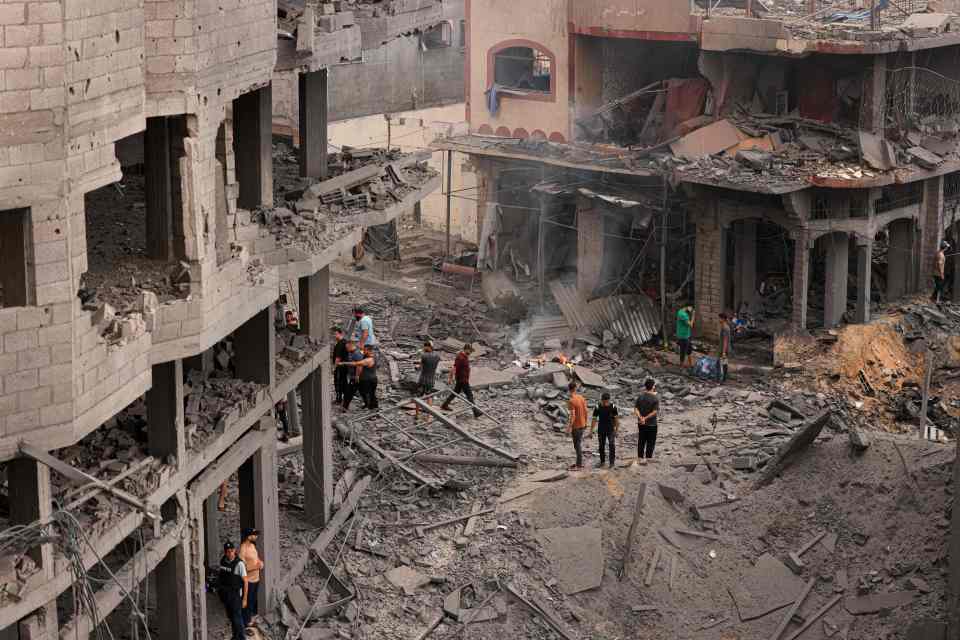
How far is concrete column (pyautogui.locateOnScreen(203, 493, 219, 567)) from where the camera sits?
21828 mm

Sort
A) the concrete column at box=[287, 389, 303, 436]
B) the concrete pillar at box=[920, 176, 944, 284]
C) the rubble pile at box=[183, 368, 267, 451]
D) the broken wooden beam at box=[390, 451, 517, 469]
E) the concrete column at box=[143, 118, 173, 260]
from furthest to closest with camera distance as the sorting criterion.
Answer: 1. the concrete pillar at box=[920, 176, 944, 284]
2. the concrete column at box=[287, 389, 303, 436]
3. the broken wooden beam at box=[390, 451, 517, 469]
4. the rubble pile at box=[183, 368, 267, 451]
5. the concrete column at box=[143, 118, 173, 260]

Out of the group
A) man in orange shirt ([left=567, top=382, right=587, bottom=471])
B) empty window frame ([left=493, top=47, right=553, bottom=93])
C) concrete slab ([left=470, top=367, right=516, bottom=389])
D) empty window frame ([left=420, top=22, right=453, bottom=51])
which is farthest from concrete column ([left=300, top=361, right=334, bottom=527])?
empty window frame ([left=420, top=22, right=453, bottom=51])

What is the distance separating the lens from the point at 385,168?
965 inches

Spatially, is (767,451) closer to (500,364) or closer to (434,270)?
(500,364)

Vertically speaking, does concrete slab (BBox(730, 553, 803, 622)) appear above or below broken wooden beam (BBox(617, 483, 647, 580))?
below

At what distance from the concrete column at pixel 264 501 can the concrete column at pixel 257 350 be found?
0.65 m

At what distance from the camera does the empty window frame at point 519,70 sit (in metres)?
41.8

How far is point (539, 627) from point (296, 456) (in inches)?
237

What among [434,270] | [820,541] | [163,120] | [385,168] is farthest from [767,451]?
[434,270]

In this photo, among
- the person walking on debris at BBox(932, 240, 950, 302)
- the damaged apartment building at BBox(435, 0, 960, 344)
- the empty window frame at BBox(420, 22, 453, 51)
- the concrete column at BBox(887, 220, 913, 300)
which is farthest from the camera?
the empty window frame at BBox(420, 22, 453, 51)

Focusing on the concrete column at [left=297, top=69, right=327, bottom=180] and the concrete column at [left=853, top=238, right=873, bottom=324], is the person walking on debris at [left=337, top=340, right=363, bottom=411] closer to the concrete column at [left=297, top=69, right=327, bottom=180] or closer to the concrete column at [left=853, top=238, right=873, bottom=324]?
the concrete column at [left=297, top=69, right=327, bottom=180]

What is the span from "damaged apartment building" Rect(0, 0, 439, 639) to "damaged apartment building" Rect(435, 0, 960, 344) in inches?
529

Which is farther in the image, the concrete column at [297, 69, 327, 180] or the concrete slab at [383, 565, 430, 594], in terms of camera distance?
the concrete column at [297, 69, 327, 180]

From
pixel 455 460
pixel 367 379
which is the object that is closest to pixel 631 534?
pixel 455 460
